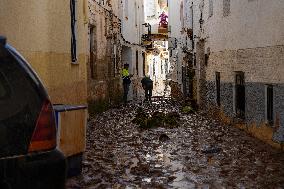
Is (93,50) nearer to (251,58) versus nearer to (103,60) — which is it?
(103,60)

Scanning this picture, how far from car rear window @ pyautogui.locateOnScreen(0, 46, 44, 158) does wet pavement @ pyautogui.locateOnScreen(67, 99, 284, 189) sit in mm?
3521

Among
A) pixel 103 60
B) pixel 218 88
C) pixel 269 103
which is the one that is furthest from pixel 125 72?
pixel 269 103

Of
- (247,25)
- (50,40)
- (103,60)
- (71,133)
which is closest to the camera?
(71,133)

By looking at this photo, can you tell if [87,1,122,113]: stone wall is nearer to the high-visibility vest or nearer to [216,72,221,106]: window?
the high-visibility vest

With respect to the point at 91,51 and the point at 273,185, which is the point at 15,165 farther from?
the point at 91,51

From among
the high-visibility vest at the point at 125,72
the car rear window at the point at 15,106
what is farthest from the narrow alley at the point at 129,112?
the high-visibility vest at the point at 125,72

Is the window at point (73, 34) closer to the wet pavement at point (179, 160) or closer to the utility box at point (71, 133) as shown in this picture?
the wet pavement at point (179, 160)

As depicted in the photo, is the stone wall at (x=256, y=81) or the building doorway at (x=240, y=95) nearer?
the stone wall at (x=256, y=81)

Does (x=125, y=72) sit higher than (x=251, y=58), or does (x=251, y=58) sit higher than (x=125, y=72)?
(x=251, y=58)

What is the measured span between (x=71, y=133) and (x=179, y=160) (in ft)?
9.56

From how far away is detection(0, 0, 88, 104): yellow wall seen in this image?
920 cm

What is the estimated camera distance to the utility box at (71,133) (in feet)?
22.6

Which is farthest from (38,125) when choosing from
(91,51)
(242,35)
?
(91,51)

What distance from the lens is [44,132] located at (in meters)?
3.85
